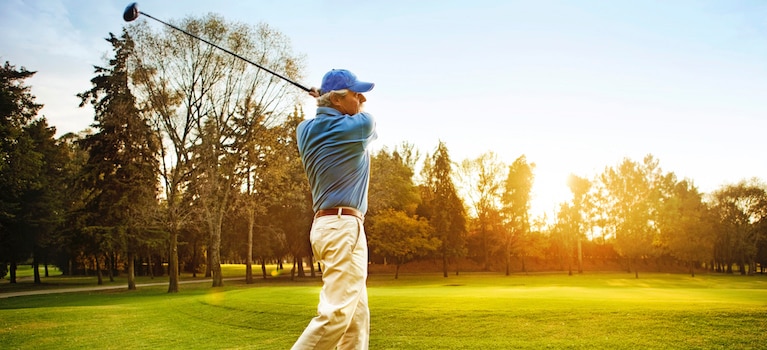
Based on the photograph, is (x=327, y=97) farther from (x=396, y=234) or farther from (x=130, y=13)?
(x=396, y=234)

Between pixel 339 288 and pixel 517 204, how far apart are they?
5617 centimetres

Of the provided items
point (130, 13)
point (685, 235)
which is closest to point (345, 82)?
point (130, 13)

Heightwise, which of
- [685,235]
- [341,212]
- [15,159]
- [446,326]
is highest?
[15,159]

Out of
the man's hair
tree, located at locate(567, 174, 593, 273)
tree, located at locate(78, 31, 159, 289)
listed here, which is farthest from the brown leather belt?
tree, located at locate(567, 174, 593, 273)

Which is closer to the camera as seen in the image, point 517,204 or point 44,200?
point 44,200

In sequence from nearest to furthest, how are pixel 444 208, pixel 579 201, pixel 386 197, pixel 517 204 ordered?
pixel 386 197, pixel 444 208, pixel 579 201, pixel 517 204

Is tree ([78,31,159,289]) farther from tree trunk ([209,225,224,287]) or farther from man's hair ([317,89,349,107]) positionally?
man's hair ([317,89,349,107])

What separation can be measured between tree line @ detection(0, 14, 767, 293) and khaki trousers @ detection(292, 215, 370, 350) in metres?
27.2

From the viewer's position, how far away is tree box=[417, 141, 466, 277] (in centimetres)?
5438

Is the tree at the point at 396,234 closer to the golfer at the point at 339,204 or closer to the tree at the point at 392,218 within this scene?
the tree at the point at 392,218

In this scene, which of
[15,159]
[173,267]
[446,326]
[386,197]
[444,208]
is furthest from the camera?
[444,208]

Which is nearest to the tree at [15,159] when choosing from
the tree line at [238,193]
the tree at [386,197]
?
the tree line at [238,193]

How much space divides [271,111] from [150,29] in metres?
8.15

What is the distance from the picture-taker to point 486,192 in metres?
60.8
